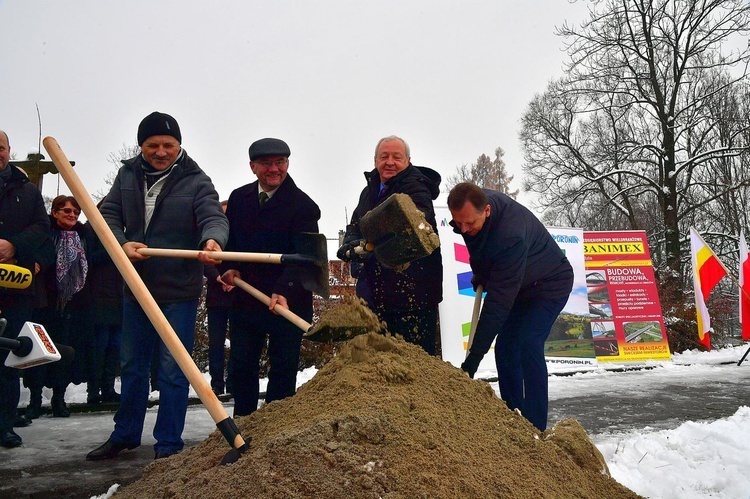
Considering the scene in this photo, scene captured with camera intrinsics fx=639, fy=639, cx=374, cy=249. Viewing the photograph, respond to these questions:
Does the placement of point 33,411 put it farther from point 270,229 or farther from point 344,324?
point 344,324

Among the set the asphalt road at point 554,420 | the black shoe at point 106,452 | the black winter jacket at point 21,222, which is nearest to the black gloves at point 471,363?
the asphalt road at point 554,420

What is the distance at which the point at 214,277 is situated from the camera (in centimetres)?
617

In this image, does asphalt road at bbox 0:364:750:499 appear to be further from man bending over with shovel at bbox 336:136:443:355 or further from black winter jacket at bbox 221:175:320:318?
man bending over with shovel at bbox 336:136:443:355

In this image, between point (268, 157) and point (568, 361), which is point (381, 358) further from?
point (568, 361)

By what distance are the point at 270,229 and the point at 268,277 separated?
12.4 inches

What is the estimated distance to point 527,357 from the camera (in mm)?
4160

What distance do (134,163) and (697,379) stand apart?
8.10 metres

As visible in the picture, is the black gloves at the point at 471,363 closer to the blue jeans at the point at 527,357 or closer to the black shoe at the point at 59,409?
the blue jeans at the point at 527,357

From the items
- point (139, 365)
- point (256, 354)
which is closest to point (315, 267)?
point (256, 354)

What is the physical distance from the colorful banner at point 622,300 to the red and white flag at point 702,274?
0.70 meters

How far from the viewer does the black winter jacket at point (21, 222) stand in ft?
13.6

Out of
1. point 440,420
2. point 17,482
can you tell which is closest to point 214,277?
point 17,482

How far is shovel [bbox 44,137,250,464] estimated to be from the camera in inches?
97.7

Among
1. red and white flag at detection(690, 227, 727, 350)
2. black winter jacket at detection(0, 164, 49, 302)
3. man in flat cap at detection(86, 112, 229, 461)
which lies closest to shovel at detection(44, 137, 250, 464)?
man in flat cap at detection(86, 112, 229, 461)
